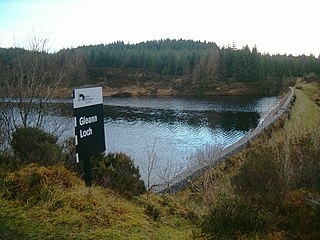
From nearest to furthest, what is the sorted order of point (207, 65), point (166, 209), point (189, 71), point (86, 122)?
point (86, 122), point (166, 209), point (207, 65), point (189, 71)

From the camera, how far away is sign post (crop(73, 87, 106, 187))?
235 inches

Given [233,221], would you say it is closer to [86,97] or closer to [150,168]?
[86,97]

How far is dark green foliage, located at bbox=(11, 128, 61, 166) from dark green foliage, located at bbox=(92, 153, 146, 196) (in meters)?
0.94

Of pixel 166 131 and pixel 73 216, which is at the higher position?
pixel 73 216

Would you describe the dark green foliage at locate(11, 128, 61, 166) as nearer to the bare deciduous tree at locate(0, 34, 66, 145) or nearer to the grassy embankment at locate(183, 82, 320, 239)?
the grassy embankment at locate(183, 82, 320, 239)

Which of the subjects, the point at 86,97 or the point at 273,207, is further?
the point at 86,97

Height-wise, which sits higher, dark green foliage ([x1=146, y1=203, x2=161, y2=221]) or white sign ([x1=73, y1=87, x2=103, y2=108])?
white sign ([x1=73, y1=87, x2=103, y2=108])

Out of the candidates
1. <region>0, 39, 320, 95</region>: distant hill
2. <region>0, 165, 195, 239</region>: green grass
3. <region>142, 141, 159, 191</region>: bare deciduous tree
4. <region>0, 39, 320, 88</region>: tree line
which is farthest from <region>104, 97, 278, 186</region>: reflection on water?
<region>0, 39, 320, 88</region>: tree line

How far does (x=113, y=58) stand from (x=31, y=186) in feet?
422

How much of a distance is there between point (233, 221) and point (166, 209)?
2701mm

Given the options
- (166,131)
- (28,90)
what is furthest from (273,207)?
(166,131)

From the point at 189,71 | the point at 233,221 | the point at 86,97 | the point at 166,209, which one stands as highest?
the point at 189,71

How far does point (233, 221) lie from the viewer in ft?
14.5

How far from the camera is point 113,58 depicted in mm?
131375
